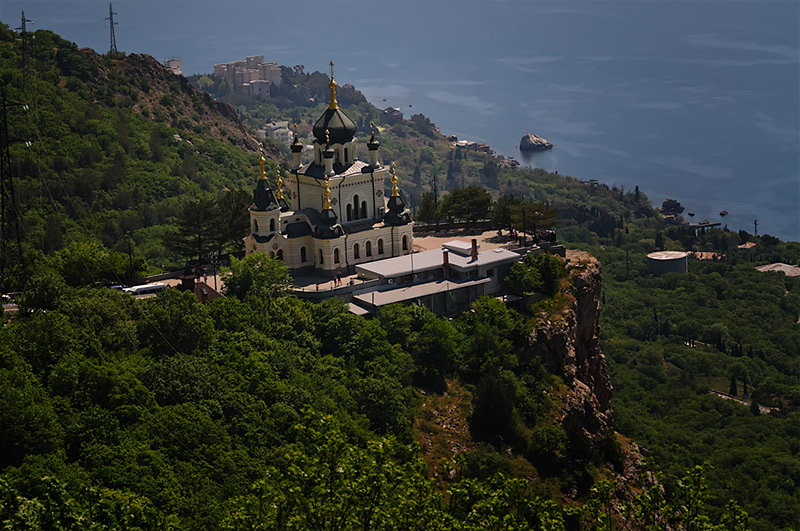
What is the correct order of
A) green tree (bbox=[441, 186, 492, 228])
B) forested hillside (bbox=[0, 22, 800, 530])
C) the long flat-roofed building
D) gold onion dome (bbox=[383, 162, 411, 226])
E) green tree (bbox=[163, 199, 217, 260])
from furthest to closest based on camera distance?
green tree (bbox=[441, 186, 492, 228]), green tree (bbox=[163, 199, 217, 260]), gold onion dome (bbox=[383, 162, 411, 226]), the long flat-roofed building, forested hillside (bbox=[0, 22, 800, 530])

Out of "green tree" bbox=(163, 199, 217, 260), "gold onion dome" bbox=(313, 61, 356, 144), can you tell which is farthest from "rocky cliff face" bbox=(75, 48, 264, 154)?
"gold onion dome" bbox=(313, 61, 356, 144)

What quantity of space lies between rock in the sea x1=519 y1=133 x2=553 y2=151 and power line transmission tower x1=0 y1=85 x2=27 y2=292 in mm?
144315

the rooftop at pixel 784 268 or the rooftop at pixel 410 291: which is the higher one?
the rooftop at pixel 410 291

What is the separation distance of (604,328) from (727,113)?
119029 millimetres

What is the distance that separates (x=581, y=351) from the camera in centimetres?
4244

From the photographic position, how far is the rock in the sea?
173250 mm

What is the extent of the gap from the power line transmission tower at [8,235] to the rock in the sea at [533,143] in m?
144

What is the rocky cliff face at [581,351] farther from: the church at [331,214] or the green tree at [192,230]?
the green tree at [192,230]

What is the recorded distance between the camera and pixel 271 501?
18312mm

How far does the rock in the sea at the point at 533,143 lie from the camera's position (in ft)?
568

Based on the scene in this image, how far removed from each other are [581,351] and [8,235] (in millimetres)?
24299

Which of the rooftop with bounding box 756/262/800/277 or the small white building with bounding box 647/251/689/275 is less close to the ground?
the small white building with bounding box 647/251/689/275

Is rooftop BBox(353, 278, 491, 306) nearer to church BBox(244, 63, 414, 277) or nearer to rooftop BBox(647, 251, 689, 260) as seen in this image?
church BBox(244, 63, 414, 277)

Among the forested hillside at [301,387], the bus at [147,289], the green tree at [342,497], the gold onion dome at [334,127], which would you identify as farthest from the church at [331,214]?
the green tree at [342,497]
